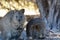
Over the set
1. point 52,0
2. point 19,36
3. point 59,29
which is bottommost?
point 59,29

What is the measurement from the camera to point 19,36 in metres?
0.83

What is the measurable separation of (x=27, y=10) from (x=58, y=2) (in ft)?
4.14

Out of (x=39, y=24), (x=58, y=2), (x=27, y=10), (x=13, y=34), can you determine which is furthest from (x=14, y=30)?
(x=27, y=10)

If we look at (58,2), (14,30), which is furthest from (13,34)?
(58,2)

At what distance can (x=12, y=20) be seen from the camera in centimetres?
85

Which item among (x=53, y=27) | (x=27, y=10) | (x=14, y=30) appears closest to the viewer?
(x=14, y=30)

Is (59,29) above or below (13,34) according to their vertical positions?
below

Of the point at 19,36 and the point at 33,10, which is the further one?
the point at 33,10

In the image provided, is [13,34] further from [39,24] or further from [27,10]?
[27,10]

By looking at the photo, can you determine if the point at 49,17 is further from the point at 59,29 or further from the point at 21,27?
the point at 21,27

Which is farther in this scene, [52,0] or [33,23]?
[52,0]

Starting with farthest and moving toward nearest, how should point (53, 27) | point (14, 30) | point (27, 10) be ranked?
point (27, 10), point (53, 27), point (14, 30)

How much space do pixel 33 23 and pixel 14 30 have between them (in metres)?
0.11

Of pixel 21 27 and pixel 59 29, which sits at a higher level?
pixel 21 27
